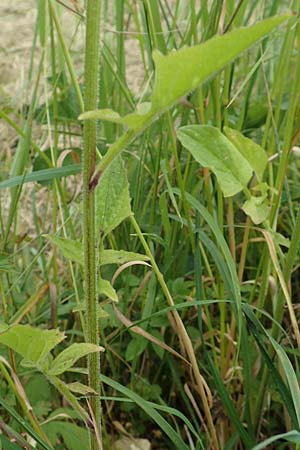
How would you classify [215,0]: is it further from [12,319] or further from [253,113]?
[12,319]

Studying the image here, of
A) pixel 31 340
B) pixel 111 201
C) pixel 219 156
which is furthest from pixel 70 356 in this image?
pixel 219 156

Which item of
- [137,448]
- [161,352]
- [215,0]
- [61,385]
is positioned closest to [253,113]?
[215,0]

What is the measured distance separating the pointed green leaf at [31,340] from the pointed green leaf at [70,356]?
0.02 m

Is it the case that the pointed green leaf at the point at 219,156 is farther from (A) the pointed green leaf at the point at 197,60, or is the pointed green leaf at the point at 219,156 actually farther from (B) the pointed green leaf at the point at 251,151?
(A) the pointed green leaf at the point at 197,60

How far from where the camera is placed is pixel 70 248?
723 millimetres

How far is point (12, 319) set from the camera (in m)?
1.03

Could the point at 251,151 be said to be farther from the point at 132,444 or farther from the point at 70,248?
the point at 132,444

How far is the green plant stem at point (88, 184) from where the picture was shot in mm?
571

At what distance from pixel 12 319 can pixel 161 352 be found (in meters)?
0.21

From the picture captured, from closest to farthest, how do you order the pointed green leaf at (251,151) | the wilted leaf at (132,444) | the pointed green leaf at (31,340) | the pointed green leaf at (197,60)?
the pointed green leaf at (197,60), the pointed green leaf at (31,340), the pointed green leaf at (251,151), the wilted leaf at (132,444)

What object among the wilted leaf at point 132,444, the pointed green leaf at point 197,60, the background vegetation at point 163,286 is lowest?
the wilted leaf at point 132,444

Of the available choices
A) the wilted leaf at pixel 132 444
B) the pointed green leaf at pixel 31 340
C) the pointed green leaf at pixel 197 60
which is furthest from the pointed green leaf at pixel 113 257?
the wilted leaf at pixel 132 444

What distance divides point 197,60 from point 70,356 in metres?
0.30

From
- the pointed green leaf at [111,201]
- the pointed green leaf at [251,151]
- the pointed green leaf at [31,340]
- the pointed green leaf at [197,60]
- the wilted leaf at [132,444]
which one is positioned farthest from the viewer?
the wilted leaf at [132,444]
